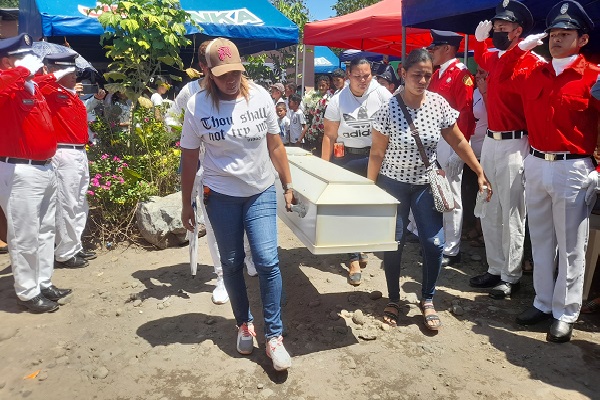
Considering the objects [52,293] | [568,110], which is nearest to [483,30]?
[568,110]

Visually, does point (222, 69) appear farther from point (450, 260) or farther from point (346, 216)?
point (450, 260)

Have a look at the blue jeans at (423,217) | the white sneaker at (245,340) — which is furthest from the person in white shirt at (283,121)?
the white sneaker at (245,340)

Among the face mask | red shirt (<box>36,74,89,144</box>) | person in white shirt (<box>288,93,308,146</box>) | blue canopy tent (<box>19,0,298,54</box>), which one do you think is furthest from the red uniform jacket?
person in white shirt (<box>288,93,308,146</box>)

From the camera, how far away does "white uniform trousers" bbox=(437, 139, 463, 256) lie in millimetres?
4668

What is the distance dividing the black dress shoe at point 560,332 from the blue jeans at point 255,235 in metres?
1.89

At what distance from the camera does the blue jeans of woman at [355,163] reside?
14.3 ft

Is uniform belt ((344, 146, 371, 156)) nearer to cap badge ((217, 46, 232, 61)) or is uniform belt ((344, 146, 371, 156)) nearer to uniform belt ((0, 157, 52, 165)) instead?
cap badge ((217, 46, 232, 61))

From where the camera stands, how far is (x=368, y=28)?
316 inches

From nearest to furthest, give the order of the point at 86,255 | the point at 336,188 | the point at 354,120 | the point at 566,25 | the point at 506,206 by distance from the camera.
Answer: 1. the point at 336,188
2. the point at 566,25
3. the point at 506,206
4. the point at 354,120
5. the point at 86,255

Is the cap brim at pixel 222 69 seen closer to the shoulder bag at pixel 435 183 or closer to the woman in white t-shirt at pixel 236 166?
the woman in white t-shirt at pixel 236 166

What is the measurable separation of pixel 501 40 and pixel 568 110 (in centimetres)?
105

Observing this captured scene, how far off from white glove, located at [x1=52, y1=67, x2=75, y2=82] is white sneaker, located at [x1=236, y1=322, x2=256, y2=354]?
2844mm

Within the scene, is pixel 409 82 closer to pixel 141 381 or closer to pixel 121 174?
pixel 141 381

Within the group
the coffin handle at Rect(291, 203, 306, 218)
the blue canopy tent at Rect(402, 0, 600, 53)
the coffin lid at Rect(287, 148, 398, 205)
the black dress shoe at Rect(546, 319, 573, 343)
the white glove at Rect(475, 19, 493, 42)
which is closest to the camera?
the coffin lid at Rect(287, 148, 398, 205)
